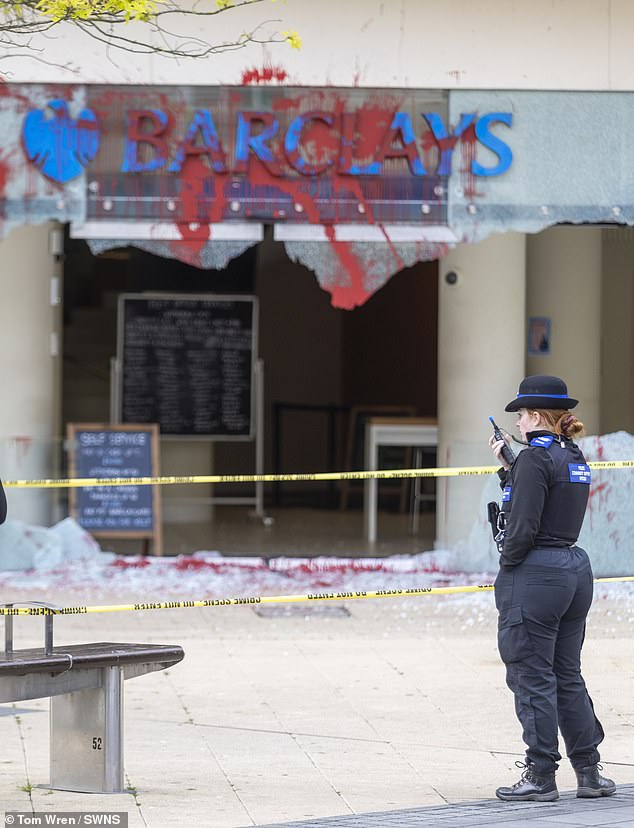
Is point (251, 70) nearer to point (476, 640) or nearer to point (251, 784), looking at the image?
point (476, 640)

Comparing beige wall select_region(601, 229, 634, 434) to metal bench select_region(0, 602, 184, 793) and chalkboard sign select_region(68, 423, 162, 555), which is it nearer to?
chalkboard sign select_region(68, 423, 162, 555)

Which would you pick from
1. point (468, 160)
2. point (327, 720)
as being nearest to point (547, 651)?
point (327, 720)

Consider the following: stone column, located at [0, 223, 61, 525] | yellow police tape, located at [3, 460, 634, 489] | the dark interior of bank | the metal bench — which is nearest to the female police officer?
the metal bench

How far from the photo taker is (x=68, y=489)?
41.6 ft

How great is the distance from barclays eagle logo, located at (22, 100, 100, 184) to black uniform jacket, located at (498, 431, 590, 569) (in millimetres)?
6437

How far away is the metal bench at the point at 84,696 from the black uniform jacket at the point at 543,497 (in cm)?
145

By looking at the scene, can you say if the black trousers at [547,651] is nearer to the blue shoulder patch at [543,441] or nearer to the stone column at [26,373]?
the blue shoulder patch at [543,441]

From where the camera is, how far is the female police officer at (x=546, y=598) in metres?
6.02

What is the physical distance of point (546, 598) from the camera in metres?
6.04

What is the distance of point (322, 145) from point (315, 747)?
5870 mm

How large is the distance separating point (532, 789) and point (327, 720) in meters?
1.92

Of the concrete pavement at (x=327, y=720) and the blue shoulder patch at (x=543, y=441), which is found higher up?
the blue shoulder patch at (x=543, y=441)

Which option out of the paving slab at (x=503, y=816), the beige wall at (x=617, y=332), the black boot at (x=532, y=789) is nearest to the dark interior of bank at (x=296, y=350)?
the beige wall at (x=617, y=332)

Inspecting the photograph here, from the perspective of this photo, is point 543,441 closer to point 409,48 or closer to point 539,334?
point 409,48
